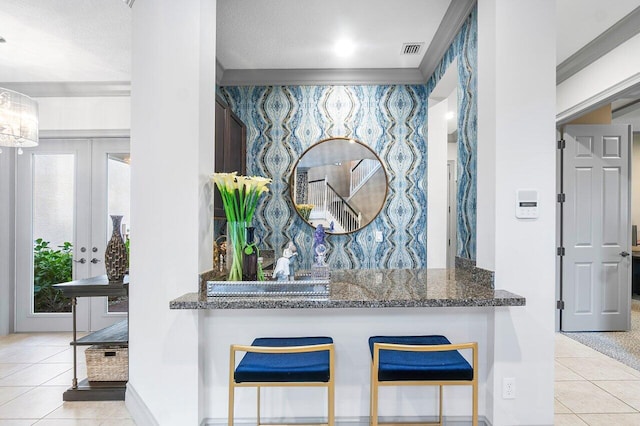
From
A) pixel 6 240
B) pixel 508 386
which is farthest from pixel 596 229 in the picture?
pixel 6 240

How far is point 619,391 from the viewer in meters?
2.77

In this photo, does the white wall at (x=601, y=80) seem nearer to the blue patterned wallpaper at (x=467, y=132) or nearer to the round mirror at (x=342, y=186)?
the blue patterned wallpaper at (x=467, y=132)

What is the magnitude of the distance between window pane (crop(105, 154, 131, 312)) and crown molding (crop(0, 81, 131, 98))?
681mm

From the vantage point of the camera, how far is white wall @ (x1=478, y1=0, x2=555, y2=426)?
204 centimetres

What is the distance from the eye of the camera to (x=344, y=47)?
3219mm

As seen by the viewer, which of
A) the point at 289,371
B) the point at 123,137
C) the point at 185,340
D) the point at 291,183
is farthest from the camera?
the point at 123,137

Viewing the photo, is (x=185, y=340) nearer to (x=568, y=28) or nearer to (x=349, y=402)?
(x=349, y=402)

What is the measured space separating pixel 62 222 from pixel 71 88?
57.0 inches

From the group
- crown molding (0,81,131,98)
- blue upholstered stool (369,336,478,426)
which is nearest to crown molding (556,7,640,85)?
blue upholstered stool (369,336,478,426)

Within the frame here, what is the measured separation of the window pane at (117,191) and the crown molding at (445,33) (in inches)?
130

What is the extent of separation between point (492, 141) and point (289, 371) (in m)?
1.59

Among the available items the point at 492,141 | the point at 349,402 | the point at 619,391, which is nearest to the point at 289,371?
the point at 349,402

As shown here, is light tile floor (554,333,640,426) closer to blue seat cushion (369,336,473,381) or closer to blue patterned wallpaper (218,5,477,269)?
blue seat cushion (369,336,473,381)

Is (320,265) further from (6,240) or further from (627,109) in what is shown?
(627,109)
